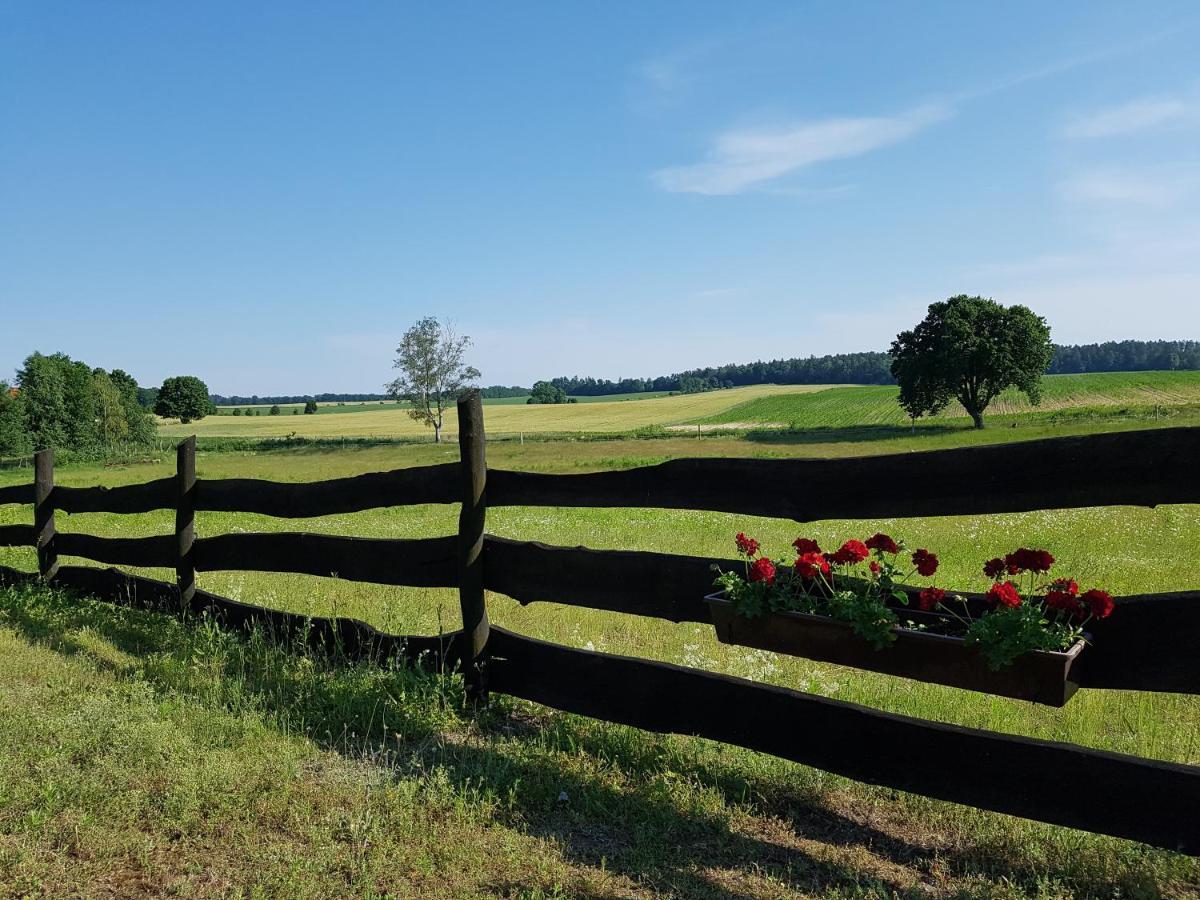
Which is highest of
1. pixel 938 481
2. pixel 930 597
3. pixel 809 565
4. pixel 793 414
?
pixel 938 481

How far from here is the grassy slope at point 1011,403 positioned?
65.5 m

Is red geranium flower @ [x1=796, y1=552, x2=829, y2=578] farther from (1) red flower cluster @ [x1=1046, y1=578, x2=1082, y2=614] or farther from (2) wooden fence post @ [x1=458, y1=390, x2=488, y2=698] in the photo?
(2) wooden fence post @ [x1=458, y1=390, x2=488, y2=698]

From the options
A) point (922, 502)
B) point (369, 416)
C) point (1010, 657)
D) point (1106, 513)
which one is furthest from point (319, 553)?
point (369, 416)

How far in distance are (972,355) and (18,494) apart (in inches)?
2282

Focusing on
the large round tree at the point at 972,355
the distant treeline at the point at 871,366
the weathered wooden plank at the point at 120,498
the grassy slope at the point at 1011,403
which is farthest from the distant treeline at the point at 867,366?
the weathered wooden plank at the point at 120,498

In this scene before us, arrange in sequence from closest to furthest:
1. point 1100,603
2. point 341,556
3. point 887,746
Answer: point 1100,603 → point 887,746 → point 341,556

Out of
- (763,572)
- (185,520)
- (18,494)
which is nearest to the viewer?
(763,572)

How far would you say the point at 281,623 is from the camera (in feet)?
21.1

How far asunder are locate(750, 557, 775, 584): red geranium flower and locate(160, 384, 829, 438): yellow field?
67461 mm

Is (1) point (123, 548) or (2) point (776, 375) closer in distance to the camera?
(1) point (123, 548)

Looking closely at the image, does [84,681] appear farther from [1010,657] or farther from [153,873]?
[1010,657]

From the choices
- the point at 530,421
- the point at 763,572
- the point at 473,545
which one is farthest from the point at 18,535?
the point at 530,421

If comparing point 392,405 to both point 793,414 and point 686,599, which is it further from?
point 686,599

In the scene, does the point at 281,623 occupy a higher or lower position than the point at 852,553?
lower
